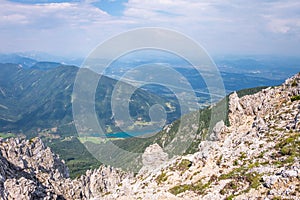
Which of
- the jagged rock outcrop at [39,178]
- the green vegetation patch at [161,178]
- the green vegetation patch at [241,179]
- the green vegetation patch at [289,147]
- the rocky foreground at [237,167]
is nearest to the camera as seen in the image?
the rocky foreground at [237,167]

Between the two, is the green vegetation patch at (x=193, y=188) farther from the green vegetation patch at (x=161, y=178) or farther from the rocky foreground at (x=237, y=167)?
the green vegetation patch at (x=161, y=178)

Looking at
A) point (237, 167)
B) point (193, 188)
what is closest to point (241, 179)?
point (237, 167)

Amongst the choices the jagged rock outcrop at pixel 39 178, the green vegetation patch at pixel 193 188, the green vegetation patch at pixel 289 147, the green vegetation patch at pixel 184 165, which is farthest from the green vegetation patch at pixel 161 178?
the jagged rock outcrop at pixel 39 178

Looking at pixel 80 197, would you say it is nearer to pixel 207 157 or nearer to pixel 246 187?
pixel 207 157

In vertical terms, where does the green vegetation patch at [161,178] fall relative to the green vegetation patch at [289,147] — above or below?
below

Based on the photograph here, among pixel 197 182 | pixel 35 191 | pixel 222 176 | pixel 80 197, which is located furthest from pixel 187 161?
pixel 80 197

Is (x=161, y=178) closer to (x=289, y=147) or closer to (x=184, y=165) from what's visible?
(x=184, y=165)

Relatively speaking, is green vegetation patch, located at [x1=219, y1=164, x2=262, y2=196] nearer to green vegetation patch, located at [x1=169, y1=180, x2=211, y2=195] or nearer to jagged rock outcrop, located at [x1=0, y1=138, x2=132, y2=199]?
green vegetation patch, located at [x1=169, y1=180, x2=211, y2=195]

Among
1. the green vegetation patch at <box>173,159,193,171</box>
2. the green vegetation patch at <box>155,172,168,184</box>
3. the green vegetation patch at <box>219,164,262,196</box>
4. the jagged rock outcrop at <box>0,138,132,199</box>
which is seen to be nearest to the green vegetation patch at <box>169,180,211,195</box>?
the green vegetation patch at <box>219,164,262,196</box>

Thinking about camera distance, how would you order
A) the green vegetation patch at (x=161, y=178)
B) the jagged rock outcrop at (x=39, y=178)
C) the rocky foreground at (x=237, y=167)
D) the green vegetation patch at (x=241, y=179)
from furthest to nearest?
1. the jagged rock outcrop at (x=39, y=178)
2. the green vegetation patch at (x=161, y=178)
3. the green vegetation patch at (x=241, y=179)
4. the rocky foreground at (x=237, y=167)
